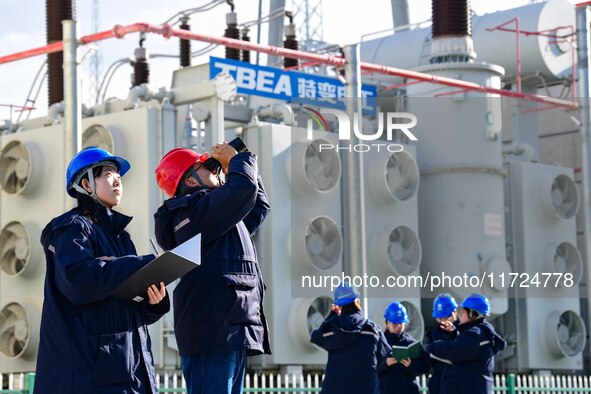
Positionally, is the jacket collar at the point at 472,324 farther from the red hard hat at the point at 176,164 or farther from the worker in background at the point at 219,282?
the red hard hat at the point at 176,164

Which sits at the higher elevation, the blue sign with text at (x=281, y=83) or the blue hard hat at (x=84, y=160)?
the blue sign with text at (x=281, y=83)

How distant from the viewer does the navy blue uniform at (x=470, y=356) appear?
12.0 metres

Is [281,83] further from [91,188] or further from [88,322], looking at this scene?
[88,322]

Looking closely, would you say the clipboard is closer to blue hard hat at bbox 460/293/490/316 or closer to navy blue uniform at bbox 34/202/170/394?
navy blue uniform at bbox 34/202/170/394

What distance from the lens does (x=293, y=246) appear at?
62.8 ft

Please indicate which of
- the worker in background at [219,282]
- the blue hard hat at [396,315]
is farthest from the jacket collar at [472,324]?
the worker in background at [219,282]

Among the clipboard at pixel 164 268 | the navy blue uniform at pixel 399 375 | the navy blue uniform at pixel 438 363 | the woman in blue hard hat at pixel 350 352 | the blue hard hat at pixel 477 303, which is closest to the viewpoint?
the clipboard at pixel 164 268

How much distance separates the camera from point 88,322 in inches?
220

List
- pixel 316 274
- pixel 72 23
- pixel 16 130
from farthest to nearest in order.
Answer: pixel 16 130 < pixel 316 274 < pixel 72 23

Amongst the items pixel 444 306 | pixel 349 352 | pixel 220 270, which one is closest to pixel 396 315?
pixel 444 306

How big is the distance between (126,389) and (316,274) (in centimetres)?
1405

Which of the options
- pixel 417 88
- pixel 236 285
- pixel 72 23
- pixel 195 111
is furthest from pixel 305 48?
pixel 236 285

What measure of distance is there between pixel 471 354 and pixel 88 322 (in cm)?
704

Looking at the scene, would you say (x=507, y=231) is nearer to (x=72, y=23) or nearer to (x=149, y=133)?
(x=149, y=133)
